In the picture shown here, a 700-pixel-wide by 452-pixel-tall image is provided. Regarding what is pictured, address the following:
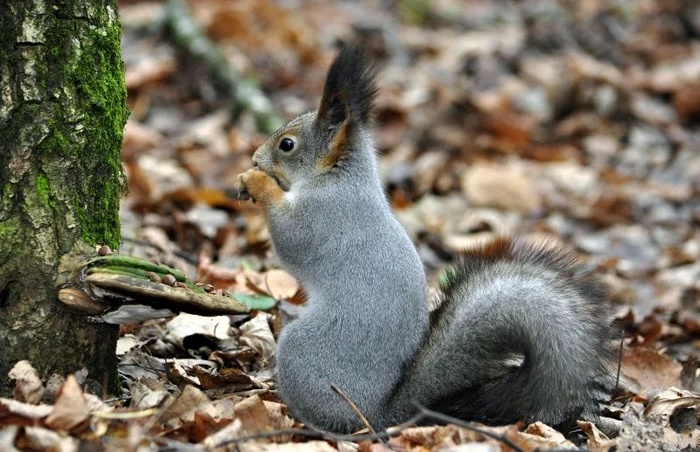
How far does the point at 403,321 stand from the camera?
Answer: 2.72 meters

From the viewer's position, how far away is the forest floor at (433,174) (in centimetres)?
253

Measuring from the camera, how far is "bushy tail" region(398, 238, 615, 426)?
2.53 meters

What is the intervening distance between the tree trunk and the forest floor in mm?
130

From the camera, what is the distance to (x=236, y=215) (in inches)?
211

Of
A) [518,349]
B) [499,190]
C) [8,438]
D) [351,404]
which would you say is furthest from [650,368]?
[499,190]

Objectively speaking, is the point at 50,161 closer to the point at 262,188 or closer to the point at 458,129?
the point at 262,188

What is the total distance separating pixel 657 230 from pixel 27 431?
17.6 ft

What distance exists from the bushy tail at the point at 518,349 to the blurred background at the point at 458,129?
1401 mm

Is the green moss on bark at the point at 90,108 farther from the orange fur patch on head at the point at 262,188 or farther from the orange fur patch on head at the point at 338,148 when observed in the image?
the orange fur patch on head at the point at 338,148

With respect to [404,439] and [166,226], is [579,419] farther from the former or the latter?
[166,226]

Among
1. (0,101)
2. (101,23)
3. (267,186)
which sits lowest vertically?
(267,186)

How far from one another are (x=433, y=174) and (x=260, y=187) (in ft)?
12.1

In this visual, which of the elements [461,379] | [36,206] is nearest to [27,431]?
[36,206]

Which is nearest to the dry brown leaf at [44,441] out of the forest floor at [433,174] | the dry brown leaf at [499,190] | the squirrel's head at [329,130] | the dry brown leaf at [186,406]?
the forest floor at [433,174]
